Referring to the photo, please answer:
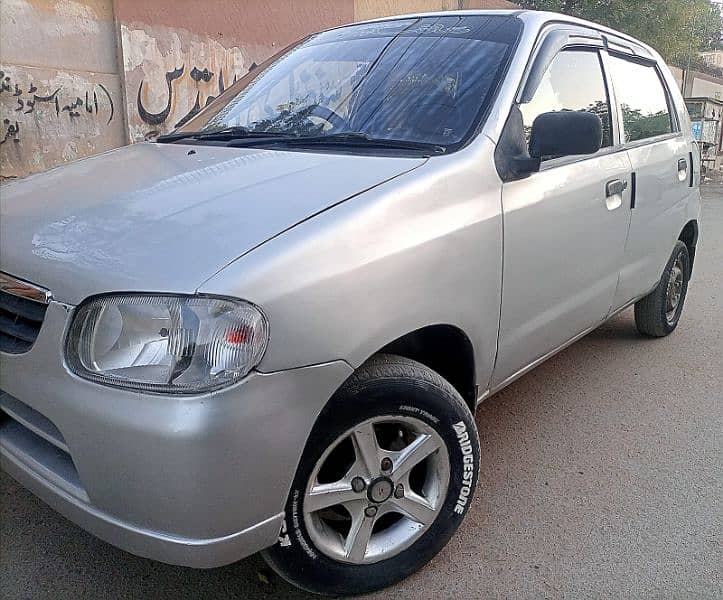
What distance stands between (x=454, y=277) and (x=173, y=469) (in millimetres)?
1073

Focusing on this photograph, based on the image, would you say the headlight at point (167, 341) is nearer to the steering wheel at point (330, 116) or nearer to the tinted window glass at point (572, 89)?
the steering wheel at point (330, 116)

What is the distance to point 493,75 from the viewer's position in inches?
108

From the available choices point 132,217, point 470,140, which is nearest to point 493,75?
point 470,140

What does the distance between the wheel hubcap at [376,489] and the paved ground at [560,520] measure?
20cm

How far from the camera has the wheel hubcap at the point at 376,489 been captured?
2.11 m

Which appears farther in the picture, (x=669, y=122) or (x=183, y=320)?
(x=669, y=122)

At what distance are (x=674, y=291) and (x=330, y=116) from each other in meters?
2.93

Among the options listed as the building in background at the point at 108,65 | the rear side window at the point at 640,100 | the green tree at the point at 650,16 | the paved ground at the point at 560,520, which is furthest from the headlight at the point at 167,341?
the green tree at the point at 650,16

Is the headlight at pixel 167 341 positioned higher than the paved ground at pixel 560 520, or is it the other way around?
the headlight at pixel 167 341

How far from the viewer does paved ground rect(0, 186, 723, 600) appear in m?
2.33

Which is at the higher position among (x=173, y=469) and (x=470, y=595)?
(x=173, y=469)

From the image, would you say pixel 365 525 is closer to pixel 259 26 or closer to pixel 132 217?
pixel 132 217

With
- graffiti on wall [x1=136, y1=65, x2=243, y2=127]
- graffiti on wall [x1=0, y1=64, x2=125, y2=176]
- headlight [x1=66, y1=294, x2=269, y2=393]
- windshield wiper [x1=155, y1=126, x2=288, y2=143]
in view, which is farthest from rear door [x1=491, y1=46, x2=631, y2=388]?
graffiti on wall [x1=0, y1=64, x2=125, y2=176]

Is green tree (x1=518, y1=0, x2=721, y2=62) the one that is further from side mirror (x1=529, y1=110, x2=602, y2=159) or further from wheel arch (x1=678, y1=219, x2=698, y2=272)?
side mirror (x1=529, y1=110, x2=602, y2=159)
